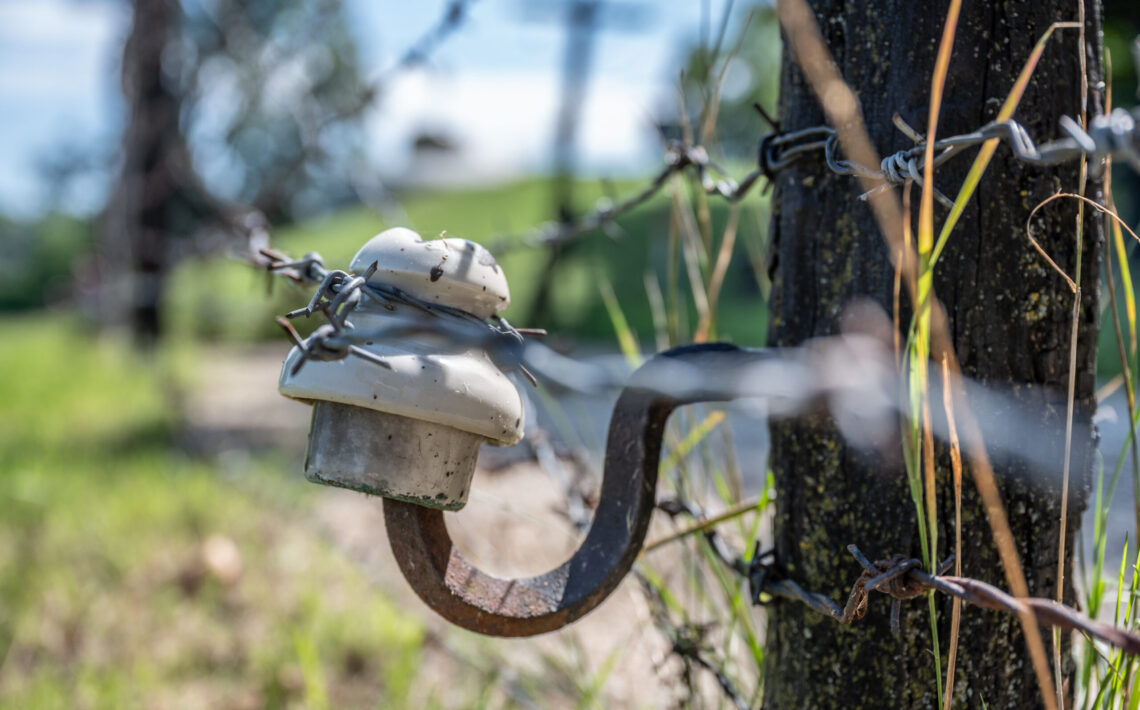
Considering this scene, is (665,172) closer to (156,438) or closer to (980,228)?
(980,228)

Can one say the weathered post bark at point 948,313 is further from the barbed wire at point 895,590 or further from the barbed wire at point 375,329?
the barbed wire at point 375,329

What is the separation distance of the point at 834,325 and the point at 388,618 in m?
2.00

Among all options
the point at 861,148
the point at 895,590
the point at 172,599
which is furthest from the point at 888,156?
the point at 172,599

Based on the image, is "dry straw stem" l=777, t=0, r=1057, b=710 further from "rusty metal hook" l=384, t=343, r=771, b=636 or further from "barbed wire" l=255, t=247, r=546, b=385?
"barbed wire" l=255, t=247, r=546, b=385

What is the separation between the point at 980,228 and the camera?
3.48ft

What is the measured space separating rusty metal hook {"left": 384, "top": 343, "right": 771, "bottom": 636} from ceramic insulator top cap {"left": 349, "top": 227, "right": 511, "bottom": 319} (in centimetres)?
21

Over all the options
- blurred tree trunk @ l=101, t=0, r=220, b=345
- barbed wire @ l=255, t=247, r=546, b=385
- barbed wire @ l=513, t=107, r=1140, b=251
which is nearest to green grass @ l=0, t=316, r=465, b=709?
barbed wire @ l=513, t=107, r=1140, b=251

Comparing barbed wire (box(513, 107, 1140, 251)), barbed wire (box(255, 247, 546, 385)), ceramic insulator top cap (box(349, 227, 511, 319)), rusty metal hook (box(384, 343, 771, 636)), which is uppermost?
barbed wire (box(513, 107, 1140, 251))

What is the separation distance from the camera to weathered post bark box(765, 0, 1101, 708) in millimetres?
1058

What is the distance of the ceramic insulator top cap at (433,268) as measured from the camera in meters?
1.01

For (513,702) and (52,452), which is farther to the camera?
(52,452)

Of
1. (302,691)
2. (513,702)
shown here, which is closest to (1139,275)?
(513,702)

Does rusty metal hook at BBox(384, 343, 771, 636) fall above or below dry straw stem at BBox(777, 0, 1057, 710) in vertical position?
below

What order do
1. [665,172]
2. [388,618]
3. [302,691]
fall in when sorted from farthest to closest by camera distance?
[388,618] → [302,691] → [665,172]
